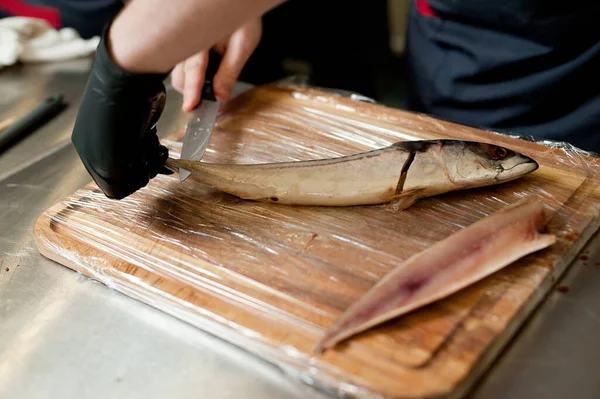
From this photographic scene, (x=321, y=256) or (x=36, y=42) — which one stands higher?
(x=321, y=256)

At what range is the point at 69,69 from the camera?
6.90 ft

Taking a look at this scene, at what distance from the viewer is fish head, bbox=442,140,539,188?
1.22 metres

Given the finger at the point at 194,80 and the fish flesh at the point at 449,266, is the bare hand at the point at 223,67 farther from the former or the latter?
the fish flesh at the point at 449,266

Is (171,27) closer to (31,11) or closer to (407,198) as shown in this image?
(407,198)

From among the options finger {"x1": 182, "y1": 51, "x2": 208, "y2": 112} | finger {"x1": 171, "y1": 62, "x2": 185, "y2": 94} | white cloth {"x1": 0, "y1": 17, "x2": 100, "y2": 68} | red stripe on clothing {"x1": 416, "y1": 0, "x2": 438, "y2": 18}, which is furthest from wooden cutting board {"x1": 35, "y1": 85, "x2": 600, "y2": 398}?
white cloth {"x1": 0, "y1": 17, "x2": 100, "y2": 68}

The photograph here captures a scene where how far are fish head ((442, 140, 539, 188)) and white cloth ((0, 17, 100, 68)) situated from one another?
58.3 inches

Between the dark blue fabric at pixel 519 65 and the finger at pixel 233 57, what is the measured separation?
0.52 metres

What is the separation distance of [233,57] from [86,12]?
830 millimetres

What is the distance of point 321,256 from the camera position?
1.11m

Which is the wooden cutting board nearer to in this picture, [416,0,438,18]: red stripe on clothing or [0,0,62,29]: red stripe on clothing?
[416,0,438,18]: red stripe on clothing

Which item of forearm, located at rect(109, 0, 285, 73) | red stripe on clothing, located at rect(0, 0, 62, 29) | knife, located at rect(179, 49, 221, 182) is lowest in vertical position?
red stripe on clothing, located at rect(0, 0, 62, 29)

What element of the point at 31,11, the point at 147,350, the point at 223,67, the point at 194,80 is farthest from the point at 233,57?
the point at 31,11

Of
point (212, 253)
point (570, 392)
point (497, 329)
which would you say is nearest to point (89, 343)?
point (212, 253)

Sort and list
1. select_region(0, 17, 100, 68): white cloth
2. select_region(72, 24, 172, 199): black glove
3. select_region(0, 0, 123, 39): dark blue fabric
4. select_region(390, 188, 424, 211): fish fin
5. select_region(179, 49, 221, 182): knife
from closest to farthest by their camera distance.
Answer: select_region(72, 24, 172, 199): black glove → select_region(390, 188, 424, 211): fish fin → select_region(179, 49, 221, 182): knife → select_region(0, 17, 100, 68): white cloth → select_region(0, 0, 123, 39): dark blue fabric
